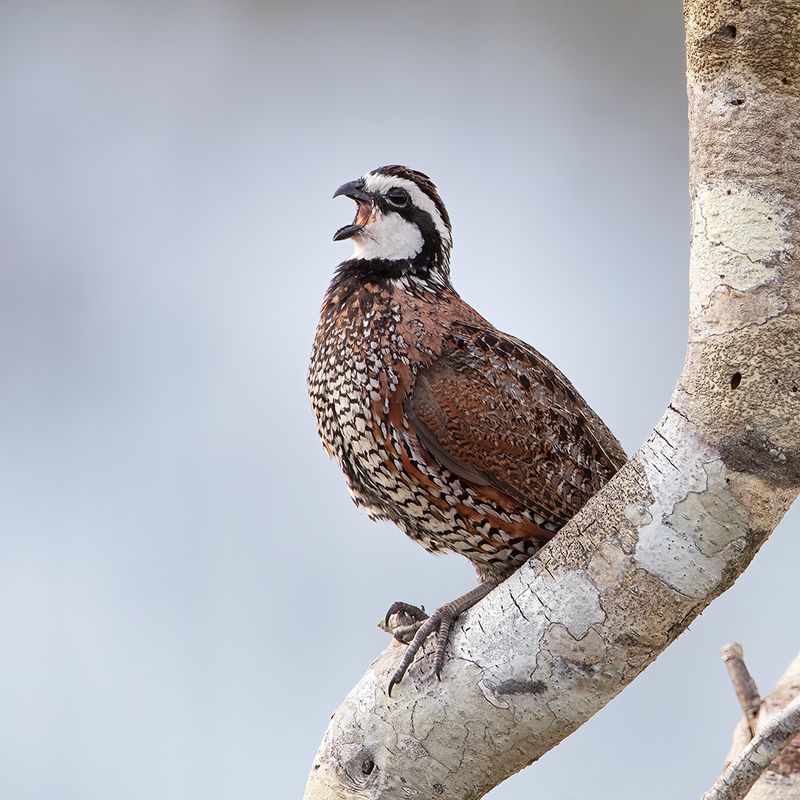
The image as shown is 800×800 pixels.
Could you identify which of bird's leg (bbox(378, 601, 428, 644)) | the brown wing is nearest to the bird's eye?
the brown wing

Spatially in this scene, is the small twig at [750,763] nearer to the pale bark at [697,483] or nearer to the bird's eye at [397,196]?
the pale bark at [697,483]

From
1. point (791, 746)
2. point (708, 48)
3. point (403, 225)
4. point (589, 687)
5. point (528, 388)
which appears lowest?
point (791, 746)

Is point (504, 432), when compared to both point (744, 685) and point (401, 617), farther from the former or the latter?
point (744, 685)

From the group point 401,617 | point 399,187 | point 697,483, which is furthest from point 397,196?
point 697,483

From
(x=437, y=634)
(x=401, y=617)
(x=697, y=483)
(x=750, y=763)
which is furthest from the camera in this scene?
(x=401, y=617)

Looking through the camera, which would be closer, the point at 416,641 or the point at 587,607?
the point at 587,607

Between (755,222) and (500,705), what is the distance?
761 millimetres

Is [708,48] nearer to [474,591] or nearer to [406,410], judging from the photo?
[406,410]

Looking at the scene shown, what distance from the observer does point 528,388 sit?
6.45 ft

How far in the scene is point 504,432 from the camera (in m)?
1.89

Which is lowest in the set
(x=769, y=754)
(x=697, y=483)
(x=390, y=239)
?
(x=769, y=754)

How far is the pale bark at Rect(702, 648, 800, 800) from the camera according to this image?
157 cm

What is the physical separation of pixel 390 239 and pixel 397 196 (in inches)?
3.2

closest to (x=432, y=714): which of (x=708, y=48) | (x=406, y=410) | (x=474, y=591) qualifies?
(x=474, y=591)
